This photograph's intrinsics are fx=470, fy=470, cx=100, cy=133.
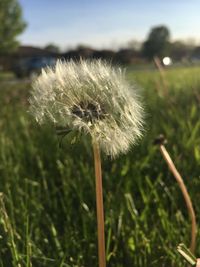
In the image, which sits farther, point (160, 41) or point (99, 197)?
point (160, 41)

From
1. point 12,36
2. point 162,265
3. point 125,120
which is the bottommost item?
point 162,265

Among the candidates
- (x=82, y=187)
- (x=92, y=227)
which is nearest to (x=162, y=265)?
(x=92, y=227)

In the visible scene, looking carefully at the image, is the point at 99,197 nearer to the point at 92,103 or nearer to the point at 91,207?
the point at 92,103

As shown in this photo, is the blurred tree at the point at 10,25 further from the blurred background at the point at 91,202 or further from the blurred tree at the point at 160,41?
the blurred background at the point at 91,202

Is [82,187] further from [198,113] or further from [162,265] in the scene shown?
[198,113]

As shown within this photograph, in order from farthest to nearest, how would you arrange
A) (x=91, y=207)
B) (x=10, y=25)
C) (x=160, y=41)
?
1. (x=10, y=25)
2. (x=160, y=41)
3. (x=91, y=207)

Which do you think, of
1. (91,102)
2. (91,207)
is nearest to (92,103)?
(91,102)
